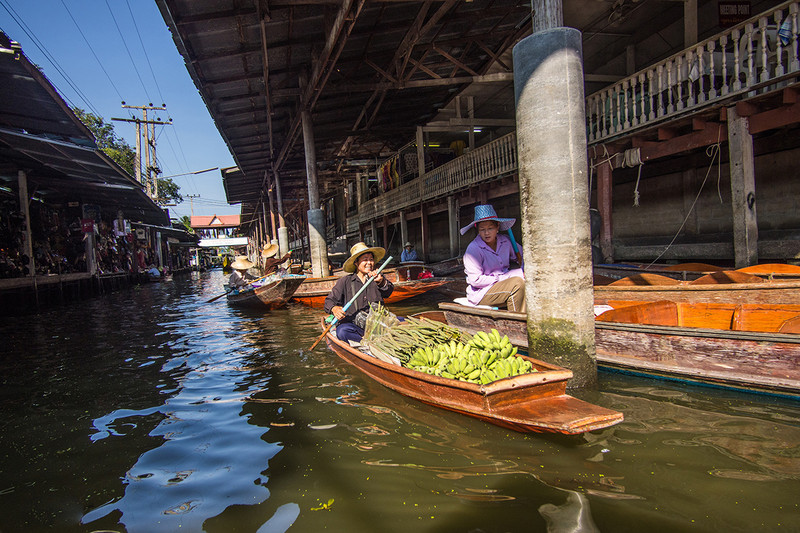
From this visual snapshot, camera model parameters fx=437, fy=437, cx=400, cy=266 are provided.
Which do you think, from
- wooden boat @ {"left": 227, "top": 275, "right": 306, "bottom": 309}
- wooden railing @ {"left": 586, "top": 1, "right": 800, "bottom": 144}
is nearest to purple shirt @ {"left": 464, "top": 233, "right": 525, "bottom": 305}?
wooden railing @ {"left": 586, "top": 1, "right": 800, "bottom": 144}

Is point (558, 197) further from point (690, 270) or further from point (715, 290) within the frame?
point (690, 270)

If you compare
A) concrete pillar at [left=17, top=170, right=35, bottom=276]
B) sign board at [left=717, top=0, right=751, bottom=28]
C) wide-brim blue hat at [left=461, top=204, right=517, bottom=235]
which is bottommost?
wide-brim blue hat at [left=461, top=204, right=517, bottom=235]

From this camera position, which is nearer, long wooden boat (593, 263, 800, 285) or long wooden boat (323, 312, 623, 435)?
long wooden boat (323, 312, 623, 435)

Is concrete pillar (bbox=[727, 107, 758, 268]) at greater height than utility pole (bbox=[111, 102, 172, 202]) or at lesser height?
lesser

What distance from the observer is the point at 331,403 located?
4234mm

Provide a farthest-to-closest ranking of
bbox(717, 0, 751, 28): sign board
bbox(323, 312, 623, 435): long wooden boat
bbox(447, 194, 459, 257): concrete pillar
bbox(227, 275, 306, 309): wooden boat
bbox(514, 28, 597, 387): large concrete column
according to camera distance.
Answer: bbox(447, 194, 459, 257): concrete pillar
bbox(227, 275, 306, 309): wooden boat
bbox(717, 0, 751, 28): sign board
bbox(514, 28, 597, 387): large concrete column
bbox(323, 312, 623, 435): long wooden boat

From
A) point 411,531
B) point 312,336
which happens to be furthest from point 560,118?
point 312,336

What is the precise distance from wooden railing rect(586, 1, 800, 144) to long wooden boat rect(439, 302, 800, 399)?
4.00 metres

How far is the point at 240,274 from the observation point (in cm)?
1561

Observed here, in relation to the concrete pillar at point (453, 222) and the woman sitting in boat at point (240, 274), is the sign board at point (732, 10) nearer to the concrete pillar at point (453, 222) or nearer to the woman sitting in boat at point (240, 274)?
the concrete pillar at point (453, 222)

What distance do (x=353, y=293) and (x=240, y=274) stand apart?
35.8ft

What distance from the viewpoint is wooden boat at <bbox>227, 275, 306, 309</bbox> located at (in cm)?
1148

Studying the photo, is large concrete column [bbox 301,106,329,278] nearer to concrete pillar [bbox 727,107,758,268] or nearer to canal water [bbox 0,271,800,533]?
canal water [bbox 0,271,800,533]

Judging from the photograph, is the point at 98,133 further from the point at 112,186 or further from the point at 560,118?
the point at 560,118
